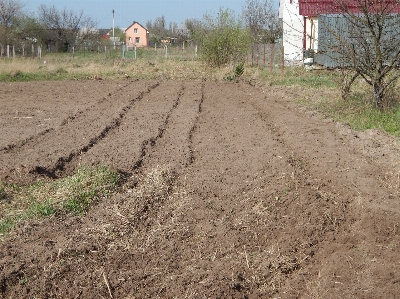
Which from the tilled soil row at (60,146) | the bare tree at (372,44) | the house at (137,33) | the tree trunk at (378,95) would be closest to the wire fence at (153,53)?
the bare tree at (372,44)

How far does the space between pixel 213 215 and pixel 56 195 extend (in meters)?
2.06

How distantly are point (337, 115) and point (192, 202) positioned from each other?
732 centimetres

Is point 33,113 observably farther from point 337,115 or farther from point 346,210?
point 346,210

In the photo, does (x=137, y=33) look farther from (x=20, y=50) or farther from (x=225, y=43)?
(x=225, y=43)

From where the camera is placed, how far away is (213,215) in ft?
20.9

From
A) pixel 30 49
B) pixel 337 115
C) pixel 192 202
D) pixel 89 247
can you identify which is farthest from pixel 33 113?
pixel 30 49

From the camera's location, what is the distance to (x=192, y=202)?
6812 mm

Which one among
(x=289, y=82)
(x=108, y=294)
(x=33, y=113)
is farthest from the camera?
(x=289, y=82)

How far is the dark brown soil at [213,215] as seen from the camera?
4756 millimetres

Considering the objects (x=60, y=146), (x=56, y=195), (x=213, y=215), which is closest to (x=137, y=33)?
(x=60, y=146)

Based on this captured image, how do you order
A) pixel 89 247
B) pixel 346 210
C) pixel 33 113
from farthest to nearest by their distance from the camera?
1. pixel 33 113
2. pixel 346 210
3. pixel 89 247

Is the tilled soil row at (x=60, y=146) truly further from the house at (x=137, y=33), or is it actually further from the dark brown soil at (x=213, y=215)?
the house at (x=137, y=33)

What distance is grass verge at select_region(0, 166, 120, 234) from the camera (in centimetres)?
628

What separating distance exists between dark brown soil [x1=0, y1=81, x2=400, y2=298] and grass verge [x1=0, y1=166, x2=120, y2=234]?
0.20 meters
